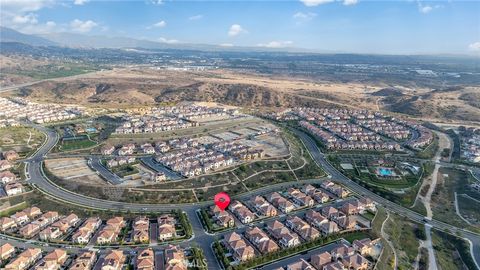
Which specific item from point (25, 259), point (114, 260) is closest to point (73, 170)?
point (25, 259)

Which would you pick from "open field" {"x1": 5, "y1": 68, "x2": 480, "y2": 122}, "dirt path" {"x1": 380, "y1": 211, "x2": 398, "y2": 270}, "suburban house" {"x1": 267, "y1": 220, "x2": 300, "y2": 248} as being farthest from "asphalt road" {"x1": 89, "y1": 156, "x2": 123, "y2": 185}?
"open field" {"x1": 5, "y1": 68, "x2": 480, "y2": 122}

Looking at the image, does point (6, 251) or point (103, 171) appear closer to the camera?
point (6, 251)

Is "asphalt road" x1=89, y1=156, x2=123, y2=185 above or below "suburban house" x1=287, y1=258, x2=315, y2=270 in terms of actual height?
above

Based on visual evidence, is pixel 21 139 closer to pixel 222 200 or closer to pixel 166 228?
pixel 166 228

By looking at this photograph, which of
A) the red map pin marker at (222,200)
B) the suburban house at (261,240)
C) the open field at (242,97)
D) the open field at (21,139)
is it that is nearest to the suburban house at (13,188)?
the open field at (21,139)

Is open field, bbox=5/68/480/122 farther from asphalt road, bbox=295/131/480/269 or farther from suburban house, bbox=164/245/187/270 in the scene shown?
suburban house, bbox=164/245/187/270
